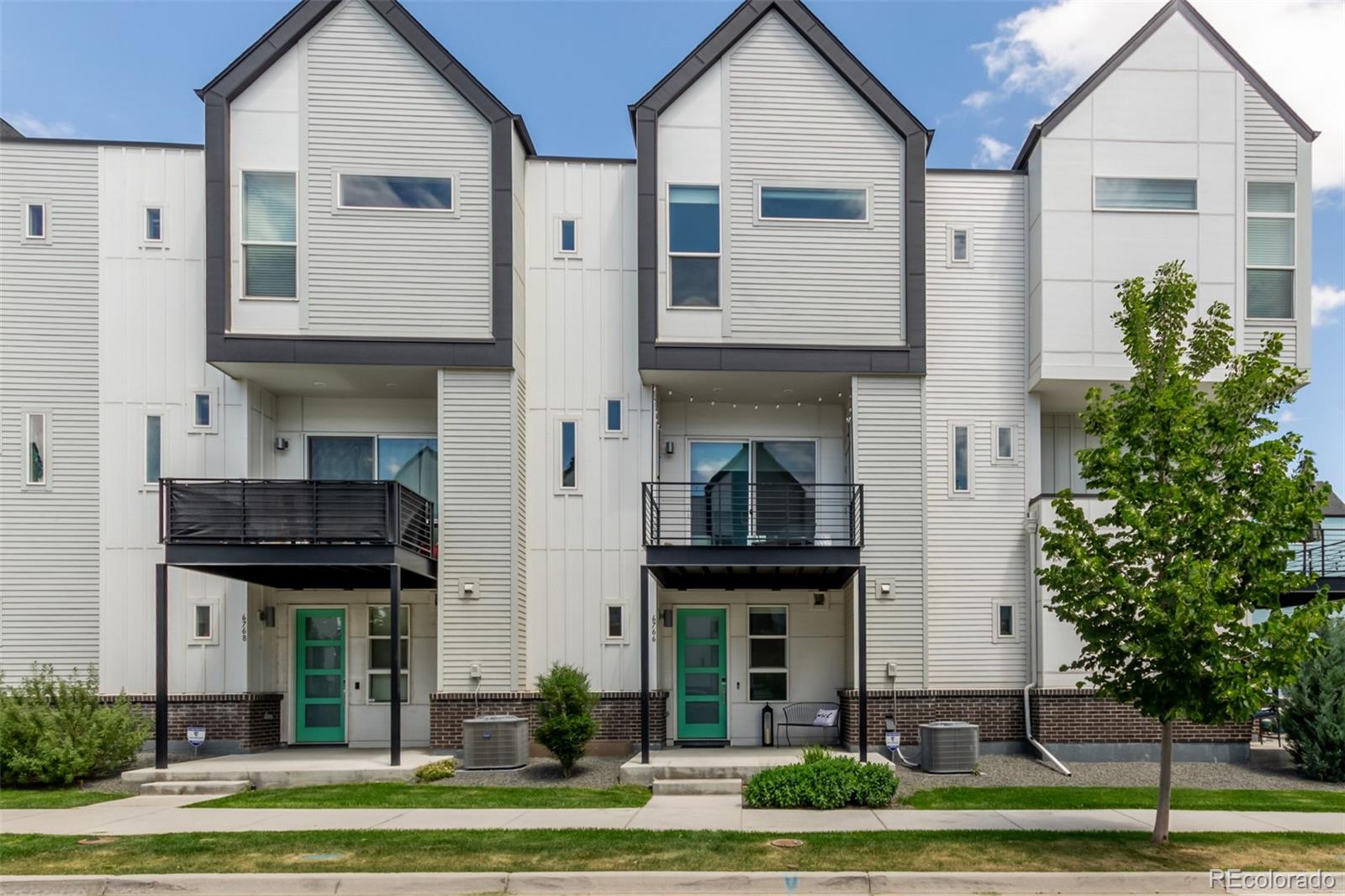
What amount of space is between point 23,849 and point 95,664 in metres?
7.00

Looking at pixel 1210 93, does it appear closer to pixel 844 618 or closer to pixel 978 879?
pixel 844 618

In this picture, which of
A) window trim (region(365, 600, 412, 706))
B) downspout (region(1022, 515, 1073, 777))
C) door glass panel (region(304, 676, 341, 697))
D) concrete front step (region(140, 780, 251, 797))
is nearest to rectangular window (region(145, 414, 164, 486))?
window trim (region(365, 600, 412, 706))

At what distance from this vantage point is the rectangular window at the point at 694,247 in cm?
1677

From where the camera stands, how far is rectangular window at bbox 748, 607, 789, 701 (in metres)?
17.9

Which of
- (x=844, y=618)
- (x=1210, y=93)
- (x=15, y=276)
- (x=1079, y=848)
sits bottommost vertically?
(x=1079, y=848)

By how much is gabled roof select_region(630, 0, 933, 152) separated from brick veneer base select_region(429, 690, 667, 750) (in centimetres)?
924

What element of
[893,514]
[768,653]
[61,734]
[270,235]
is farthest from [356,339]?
[893,514]

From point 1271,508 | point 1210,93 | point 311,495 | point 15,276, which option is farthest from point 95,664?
point 1210,93

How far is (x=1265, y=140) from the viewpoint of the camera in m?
17.1

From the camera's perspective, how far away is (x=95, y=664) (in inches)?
644

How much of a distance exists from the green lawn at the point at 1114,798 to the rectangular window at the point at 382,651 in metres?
8.69

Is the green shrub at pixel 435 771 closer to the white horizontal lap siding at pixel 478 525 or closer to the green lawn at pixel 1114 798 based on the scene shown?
the white horizontal lap siding at pixel 478 525

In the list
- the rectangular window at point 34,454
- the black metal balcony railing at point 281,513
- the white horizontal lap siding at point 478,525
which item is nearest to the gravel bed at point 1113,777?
the white horizontal lap siding at point 478,525

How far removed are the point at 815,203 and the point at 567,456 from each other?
5736 mm
